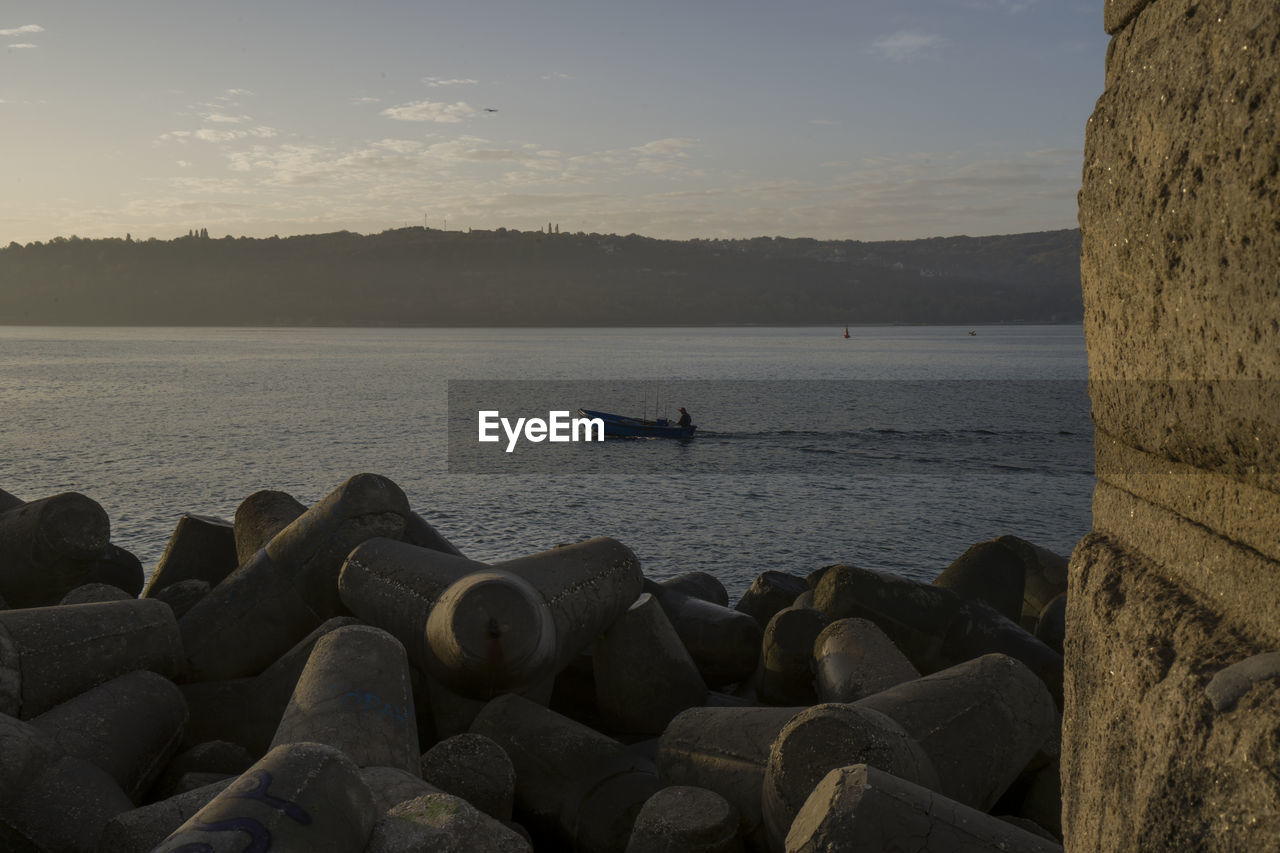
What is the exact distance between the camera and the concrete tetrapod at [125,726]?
583 centimetres

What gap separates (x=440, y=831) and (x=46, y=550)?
798 centimetres

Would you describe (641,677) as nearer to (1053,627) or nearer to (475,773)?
(475,773)

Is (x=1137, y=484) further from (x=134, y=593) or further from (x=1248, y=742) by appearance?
(x=134, y=593)

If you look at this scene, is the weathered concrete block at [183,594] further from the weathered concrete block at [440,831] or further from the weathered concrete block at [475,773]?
the weathered concrete block at [440,831]

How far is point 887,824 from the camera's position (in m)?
3.62

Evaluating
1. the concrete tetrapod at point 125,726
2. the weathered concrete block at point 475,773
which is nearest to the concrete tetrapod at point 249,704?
the concrete tetrapod at point 125,726

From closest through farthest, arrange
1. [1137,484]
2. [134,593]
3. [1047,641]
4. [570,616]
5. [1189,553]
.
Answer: [1189,553] < [1137,484] < [570,616] < [1047,641] < [134,593]

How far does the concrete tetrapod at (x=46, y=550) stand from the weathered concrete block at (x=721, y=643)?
6.04 m

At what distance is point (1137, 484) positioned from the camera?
6.53 ft

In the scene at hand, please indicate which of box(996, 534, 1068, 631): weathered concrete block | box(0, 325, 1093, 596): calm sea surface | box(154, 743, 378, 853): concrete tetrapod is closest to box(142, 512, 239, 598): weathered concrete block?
box(154, 743, 378, 853): concrete tetrapod

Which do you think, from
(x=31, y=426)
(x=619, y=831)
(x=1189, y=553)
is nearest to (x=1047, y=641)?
(x=619, y=831)

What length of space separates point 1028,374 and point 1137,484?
103m

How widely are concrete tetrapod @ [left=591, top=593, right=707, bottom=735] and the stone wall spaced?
5815mm

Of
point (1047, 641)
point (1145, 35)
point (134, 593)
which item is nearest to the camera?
point (1145, 35)
